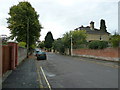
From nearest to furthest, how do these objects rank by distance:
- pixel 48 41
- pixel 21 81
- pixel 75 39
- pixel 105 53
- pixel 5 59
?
pixel 21 81 → pixel 5 59 → pixel 105 53 → pixel 75 39 → pixel 48 41

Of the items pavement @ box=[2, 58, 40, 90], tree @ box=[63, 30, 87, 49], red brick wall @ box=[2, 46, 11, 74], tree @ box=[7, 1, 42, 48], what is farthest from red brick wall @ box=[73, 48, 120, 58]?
pavement @ box=[2, 58, 40, 90]

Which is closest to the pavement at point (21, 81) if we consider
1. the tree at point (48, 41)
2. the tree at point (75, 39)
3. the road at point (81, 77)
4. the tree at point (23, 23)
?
the road at point (81, 77)

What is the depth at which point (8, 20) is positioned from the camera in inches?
1716

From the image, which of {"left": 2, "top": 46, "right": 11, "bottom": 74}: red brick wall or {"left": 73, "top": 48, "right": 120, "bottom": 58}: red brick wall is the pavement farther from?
{"left": 73, "top": 48, "right": 120, "bottom": 58}: red brick wall

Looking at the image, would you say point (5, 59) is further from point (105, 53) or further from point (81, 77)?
point (105, 53)

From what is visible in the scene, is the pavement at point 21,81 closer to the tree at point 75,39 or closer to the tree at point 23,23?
the tree at point 23,23

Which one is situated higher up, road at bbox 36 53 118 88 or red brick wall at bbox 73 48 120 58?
red brick wall at bbox 73 48 120 58

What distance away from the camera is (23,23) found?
42.4 metres

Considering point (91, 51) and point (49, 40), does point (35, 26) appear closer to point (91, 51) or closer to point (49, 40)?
point (91, 51)

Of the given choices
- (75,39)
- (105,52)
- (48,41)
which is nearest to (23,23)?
(105,52)

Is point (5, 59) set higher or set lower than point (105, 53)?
higher

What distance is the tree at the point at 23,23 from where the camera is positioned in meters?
41.7

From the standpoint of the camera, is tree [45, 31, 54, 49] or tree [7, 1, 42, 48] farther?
tree [45, 31, 54, 49]

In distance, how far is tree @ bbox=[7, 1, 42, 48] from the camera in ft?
137
